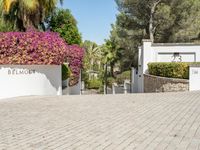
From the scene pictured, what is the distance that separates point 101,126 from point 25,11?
17.4 m

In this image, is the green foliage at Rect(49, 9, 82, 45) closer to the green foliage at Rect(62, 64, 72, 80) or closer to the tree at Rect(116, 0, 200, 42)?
the green foliage at Rect(62, 64, 72, 80)

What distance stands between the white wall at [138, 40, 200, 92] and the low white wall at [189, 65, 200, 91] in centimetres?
440

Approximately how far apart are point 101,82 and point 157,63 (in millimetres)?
26082

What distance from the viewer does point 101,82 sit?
171ft

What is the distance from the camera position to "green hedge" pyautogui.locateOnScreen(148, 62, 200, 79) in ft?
77.3

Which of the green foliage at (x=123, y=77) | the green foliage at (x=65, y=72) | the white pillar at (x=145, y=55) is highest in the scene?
the white pillar at (x=145, y=55)

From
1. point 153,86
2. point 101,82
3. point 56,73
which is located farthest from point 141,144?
point 101,82

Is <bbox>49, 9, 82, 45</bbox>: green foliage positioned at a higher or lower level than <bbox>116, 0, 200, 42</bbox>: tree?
lower

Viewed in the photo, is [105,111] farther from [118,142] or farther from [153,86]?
[153,86]

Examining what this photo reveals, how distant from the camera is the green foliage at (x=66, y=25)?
102 feet

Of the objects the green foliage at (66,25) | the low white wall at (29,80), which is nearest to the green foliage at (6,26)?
the green foliage at (66,25)

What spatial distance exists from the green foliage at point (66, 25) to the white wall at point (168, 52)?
5682 mm

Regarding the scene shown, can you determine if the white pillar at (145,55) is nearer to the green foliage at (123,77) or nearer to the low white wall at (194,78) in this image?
the low white wall at (194,78)

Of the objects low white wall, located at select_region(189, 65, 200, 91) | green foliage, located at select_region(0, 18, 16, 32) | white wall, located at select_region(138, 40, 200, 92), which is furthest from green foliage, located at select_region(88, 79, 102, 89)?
low white wall, located at select_region(189, 65, 200, 91)
